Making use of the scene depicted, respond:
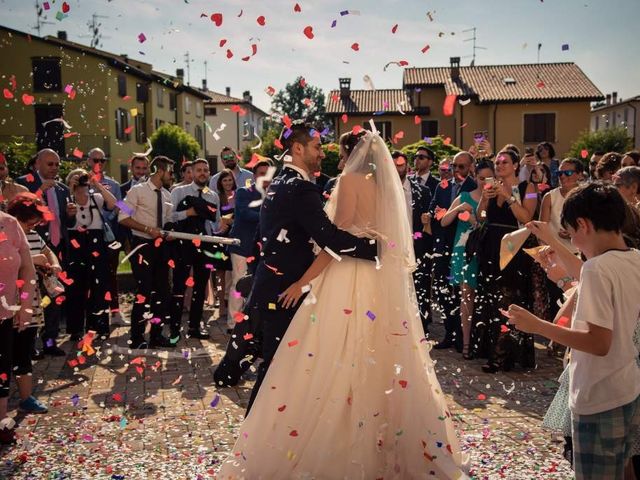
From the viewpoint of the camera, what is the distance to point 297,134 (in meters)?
4.25

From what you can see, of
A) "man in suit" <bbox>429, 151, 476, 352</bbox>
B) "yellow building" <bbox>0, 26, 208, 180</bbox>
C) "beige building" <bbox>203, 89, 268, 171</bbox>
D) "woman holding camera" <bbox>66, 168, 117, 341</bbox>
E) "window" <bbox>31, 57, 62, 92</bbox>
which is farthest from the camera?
"beige building" <bbox>203, 89, 268, 171</bbox>

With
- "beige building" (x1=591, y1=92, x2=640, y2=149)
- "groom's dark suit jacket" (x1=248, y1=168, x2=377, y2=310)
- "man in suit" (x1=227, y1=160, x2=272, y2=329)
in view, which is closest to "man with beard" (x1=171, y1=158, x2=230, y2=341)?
"man in suit" (x1=227, y1=160, x2=272, y2=329)

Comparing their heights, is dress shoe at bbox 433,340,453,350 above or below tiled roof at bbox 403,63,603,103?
below

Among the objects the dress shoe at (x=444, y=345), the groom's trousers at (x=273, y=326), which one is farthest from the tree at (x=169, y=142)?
the groom's trousers at (x=273, y=326)

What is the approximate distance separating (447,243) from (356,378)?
13.3ft

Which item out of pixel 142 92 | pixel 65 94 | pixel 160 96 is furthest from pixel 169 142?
pixel 160 96

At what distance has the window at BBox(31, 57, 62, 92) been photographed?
36.2 m

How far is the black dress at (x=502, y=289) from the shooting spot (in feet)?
21.1

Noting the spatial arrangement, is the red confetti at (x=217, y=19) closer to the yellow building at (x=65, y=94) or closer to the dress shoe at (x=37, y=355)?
the dress shoe at (x=37, y=355)

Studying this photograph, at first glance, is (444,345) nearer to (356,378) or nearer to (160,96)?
(356,378)

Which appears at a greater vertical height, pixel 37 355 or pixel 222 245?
pixel 222 245

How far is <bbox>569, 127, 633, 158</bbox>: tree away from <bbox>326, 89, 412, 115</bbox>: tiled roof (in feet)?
28.8

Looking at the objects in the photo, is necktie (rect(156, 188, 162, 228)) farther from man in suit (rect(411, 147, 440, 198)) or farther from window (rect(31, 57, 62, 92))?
window (rect(31, 57, 62, 92))

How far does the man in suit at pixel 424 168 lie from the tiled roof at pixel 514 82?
2799 cm
